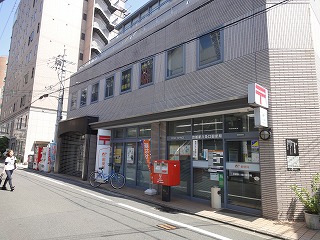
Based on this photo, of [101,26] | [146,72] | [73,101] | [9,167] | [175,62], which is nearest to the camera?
[9,167]

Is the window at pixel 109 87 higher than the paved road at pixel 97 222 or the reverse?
higher

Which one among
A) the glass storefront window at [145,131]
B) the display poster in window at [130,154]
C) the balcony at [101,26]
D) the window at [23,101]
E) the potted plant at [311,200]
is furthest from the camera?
the balcony at [101,26]

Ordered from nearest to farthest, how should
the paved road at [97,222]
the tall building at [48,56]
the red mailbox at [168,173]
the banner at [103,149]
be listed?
the paved road at [97,222], the red mailbox at [168,173], the banner at [103,149], the tall building at [48,56]

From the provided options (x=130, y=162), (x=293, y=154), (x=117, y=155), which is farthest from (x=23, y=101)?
(x=293, y=154)

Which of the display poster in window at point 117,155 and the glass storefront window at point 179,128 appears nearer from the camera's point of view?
the glass storefront window at point 179,128

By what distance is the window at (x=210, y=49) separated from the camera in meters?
9.38

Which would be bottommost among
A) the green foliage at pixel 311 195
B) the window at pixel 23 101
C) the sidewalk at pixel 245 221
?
the sidewalk at pixel 245 221

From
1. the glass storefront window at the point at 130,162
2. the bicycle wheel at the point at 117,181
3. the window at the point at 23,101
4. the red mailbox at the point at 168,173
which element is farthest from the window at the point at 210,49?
the window at the point at 23,101

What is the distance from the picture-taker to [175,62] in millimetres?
11094

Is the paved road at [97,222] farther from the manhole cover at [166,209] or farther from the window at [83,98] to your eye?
the window at [83,98]

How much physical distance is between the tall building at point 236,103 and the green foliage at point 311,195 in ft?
0.76

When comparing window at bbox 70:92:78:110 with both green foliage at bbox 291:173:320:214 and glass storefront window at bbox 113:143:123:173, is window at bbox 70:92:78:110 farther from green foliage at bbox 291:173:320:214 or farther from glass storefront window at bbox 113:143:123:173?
green foliage at bbox 291:173:320:214

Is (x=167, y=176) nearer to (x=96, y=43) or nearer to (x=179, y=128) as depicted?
(x=179, y=128)

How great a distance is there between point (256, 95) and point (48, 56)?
32716 mm
